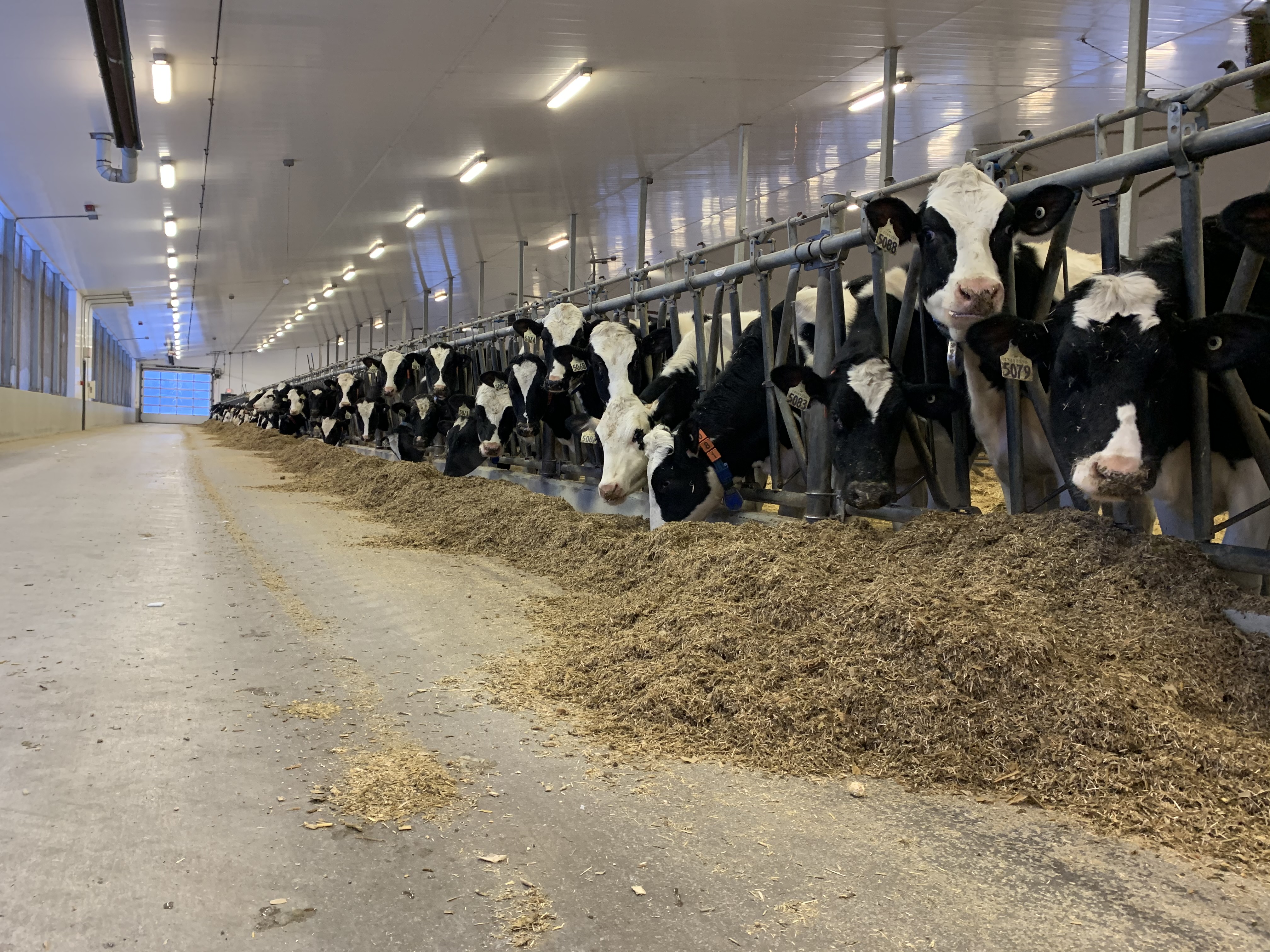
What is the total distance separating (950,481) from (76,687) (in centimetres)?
463

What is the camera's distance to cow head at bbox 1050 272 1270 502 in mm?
3064

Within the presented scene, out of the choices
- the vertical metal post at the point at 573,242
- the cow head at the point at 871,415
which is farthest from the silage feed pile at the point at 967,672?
the vertical metal post at the point at 573,242

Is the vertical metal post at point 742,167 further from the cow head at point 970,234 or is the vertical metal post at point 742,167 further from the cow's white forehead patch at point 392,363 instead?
the cow's white forehead patch at point 392,363

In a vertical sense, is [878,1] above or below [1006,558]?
above

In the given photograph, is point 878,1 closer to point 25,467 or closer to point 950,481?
point 950,481

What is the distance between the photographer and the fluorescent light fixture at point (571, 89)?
932 centimetres

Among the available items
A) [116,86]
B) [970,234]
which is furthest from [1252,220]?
[116,86]

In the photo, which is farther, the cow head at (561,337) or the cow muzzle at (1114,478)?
the cow head at (561,337)

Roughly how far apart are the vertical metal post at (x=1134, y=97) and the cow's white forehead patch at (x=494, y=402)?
267 inches

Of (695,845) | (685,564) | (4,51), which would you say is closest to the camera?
(695,845)

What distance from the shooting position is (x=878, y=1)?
770cm

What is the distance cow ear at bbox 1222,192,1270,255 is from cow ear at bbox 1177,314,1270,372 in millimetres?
254

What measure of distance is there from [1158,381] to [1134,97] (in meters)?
3.60

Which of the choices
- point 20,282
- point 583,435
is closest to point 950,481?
point 583,435
